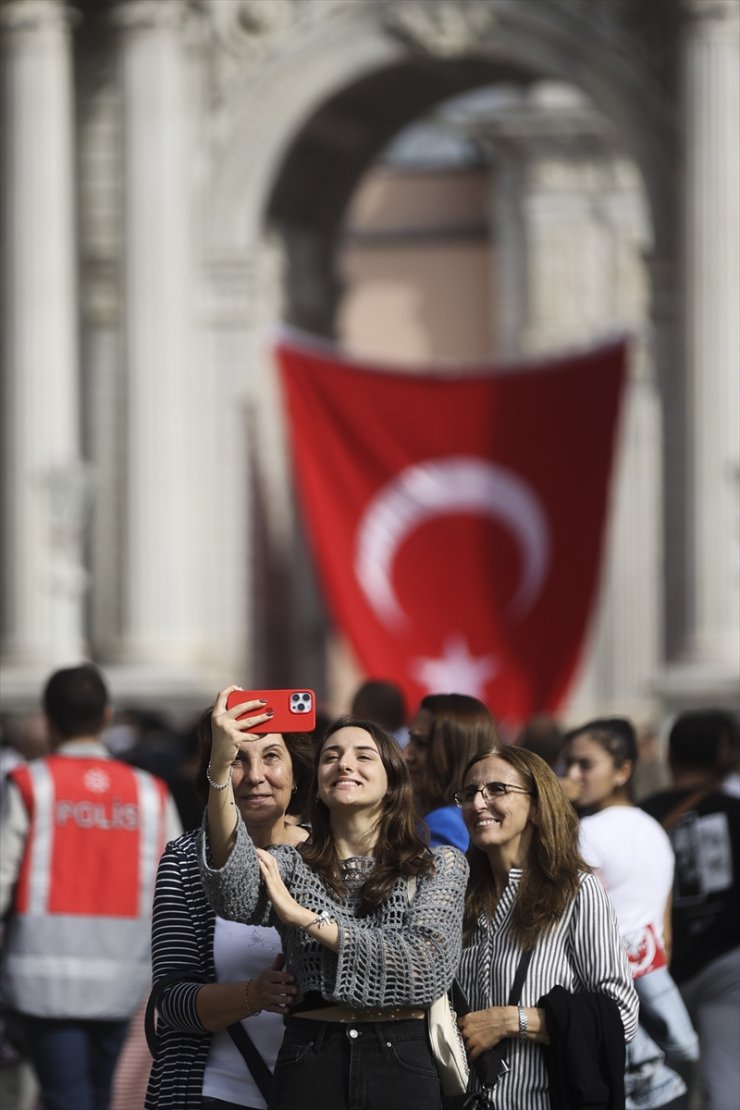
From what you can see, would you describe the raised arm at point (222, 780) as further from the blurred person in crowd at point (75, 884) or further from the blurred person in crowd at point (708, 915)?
the blurred person in crowd at point (708, 915)

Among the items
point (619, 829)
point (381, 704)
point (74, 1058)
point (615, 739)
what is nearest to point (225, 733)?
point (619, 829)

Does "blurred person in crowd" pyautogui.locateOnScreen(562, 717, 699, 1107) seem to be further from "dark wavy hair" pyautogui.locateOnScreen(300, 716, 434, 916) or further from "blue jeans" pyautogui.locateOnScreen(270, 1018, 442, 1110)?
"blue jeans" pyautogui.locateOnScreen(270, 1018, 442, 1110)

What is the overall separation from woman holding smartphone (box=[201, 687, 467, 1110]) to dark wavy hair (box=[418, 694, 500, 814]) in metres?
1.63

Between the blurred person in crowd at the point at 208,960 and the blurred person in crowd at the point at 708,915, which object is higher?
the blurred person in crowd at the point at 208,960

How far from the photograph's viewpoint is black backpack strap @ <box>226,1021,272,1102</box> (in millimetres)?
6629

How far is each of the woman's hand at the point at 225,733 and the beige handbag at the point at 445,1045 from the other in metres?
0.52

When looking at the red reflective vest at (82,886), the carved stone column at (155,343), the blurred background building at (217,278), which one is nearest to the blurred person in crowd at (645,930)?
the red reflective vest at (82,886)

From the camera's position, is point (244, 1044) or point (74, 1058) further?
point (74, 1058)

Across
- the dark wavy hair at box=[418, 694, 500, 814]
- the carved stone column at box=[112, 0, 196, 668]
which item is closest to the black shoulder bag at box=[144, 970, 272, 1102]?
the dark wavy hair at box=[418, 694, 500, 814]

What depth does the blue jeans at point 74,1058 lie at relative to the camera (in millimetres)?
9039

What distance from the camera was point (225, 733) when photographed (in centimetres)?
625

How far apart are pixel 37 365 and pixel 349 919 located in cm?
1748

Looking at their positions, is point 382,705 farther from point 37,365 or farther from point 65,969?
point 37,365

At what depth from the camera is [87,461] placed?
24109 millimetres
